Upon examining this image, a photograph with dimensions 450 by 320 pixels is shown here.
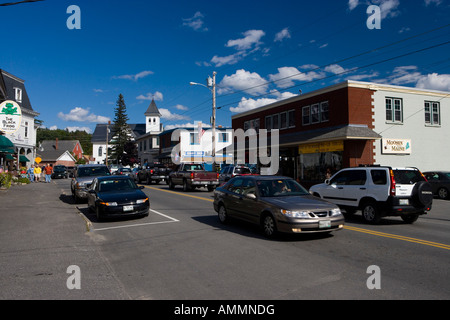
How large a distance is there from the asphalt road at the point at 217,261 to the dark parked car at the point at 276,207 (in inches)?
14.9

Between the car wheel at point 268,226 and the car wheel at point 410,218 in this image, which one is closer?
the car wheel at point 268,226

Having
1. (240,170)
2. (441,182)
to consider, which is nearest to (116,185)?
(240,170)

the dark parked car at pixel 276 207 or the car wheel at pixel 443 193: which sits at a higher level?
the dark parked car at pixel 276 207

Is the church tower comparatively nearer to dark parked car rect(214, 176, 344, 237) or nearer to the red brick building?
the red brick building

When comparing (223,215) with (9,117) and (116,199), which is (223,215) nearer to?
(116,199)

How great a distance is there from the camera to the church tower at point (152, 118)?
299ft

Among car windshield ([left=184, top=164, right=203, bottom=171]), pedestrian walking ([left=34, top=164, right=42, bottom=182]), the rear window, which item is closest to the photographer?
the rear window

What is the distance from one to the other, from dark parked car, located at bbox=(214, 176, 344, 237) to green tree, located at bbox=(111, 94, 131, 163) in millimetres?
72591

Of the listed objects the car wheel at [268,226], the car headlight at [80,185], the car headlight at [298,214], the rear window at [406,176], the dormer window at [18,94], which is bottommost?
the car wheel at [268,226]

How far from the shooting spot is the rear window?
1042 cm

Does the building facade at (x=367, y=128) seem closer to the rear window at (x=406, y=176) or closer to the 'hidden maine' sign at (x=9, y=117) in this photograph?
the rear window at (x=406, y=176)

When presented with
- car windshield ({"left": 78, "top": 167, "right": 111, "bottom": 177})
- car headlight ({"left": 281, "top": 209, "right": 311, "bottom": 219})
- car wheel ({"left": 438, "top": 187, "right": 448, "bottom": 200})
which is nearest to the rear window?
car headlight ({"left": 281, "top": 209, "right": 311, "bottom": 219})

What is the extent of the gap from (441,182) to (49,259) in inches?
752

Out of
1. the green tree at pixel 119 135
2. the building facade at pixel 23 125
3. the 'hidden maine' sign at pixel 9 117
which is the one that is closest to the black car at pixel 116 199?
the 'hidden maine' sign at pixel 9 117
